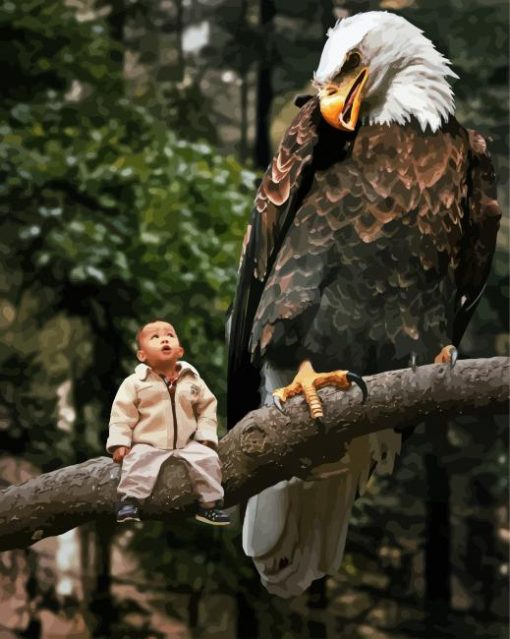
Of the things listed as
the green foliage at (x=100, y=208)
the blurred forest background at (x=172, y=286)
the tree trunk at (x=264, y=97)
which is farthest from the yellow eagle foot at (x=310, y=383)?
the tree trunk at (x=264, y=97)

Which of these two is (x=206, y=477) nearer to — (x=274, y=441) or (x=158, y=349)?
(x=274, y=441)

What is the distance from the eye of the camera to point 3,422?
231 centimetres

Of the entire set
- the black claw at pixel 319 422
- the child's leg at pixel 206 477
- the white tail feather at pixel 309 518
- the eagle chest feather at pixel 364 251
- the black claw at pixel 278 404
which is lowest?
the white tail feather at pixel 309 518

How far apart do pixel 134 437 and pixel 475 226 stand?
2.70ft

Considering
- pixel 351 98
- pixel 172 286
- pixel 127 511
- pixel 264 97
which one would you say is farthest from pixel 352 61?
pixel 127 511

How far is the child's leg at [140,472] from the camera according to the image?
5.61ft

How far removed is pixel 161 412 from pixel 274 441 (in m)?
0.22

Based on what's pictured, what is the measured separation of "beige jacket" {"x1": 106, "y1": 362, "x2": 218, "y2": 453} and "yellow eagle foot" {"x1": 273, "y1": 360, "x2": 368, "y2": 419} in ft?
0.43

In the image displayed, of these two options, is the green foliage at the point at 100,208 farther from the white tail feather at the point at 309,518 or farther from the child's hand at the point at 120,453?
the child's hand at the point at 120,453

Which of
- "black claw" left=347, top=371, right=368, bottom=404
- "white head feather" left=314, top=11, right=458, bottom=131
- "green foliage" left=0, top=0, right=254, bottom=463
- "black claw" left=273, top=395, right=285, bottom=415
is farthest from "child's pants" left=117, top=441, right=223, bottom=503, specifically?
"white head feather" left=314, top=11, right=458, bottom=131

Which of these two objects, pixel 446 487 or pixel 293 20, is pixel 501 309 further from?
pixel 293 20

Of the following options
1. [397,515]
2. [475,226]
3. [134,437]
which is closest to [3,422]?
[134,437]

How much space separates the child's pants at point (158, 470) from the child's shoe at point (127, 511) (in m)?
A: 0.01

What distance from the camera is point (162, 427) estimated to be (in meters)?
1.77
